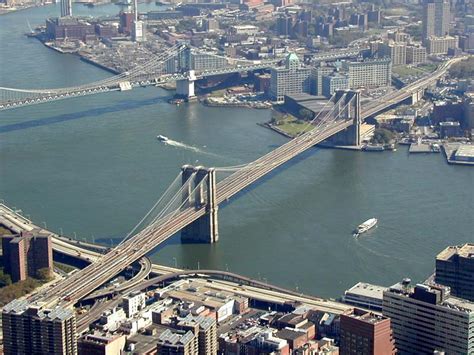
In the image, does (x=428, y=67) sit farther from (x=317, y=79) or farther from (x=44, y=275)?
(x=44, y=275)

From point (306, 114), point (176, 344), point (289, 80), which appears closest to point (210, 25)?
point (289, 80)

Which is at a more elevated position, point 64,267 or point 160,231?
point 160,231

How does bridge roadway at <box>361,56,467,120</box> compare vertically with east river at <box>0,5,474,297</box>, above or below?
above

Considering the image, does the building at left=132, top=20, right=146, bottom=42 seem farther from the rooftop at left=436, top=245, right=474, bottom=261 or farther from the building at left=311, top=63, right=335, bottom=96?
the rooftop at left=436, top=245, right=474, bottom=261

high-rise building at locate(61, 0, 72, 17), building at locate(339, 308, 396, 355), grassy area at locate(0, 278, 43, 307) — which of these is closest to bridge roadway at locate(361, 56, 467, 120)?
grassy area at locate(0, 278, 43, 307)

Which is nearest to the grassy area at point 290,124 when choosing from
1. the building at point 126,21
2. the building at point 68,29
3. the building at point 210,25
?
the building at point 210,25

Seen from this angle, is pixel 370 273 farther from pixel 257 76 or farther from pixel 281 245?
pixel 257 76
